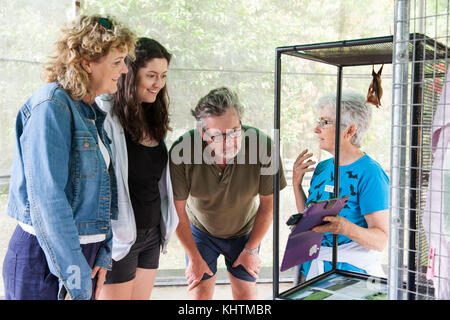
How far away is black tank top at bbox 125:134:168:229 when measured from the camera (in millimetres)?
1675

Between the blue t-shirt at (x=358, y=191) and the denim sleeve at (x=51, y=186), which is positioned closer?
the denim sleeve at (x=51, y=186)

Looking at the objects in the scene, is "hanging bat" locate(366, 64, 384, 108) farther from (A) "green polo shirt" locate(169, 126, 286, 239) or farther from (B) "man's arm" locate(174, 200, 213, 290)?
(B) "man's arm" locate(174, 200, 213, 290)

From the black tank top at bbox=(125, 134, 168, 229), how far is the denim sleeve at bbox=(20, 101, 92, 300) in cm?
51

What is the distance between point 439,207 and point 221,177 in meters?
1.15

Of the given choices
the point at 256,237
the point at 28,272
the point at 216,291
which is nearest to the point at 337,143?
the point at 256,237

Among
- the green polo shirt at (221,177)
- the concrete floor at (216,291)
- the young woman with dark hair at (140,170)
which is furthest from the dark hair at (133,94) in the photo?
the concrete floor at (216,291)

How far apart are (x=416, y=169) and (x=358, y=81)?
361 centimetres

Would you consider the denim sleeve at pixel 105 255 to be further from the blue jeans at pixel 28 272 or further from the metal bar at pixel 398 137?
the metal bar at pixel 398 137

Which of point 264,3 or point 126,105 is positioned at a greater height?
point 264,3

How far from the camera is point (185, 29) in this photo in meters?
4.71

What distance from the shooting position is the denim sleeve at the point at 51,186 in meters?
1.12

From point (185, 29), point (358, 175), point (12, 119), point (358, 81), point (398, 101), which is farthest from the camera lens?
point (185, 29)

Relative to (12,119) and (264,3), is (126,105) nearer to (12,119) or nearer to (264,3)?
(12,119)

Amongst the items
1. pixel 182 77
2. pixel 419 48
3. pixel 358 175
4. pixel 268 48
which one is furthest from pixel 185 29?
pixel 419 48
